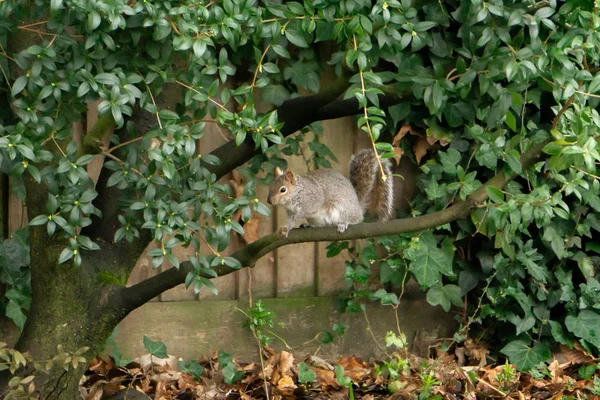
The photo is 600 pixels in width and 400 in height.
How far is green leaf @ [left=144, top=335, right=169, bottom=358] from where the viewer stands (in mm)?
2869

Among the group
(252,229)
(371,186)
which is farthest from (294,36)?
(252,229)

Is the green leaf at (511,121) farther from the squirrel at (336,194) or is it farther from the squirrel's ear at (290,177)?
the squirrel's ear at (290,177)

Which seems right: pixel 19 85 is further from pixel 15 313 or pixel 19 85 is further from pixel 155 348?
pixel 155 348

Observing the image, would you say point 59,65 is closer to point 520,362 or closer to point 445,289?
point 445,289

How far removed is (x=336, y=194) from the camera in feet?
9.52

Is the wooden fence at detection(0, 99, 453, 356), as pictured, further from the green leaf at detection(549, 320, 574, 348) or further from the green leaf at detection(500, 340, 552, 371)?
the green leaf at detection(549, 320, 574, 348)

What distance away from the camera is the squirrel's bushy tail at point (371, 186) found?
3.04 metres

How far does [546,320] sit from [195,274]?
1770 mm

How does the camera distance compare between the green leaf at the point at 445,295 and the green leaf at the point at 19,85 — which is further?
the green leaf at the point at 445,295

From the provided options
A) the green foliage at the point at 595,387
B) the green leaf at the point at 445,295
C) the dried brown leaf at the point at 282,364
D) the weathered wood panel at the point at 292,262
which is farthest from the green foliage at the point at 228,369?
the green foliage at the point at 595,387

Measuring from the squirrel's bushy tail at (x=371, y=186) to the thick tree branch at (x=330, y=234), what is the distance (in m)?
0.66

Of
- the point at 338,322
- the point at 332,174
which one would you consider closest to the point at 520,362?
the point at 338,322

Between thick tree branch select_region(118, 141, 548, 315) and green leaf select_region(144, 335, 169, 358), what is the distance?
19.1 inches

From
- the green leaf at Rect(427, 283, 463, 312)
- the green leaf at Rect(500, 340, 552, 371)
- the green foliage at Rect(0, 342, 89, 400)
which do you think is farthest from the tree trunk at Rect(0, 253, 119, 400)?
the green leaf at Rect(500, 340, 552, 371)
